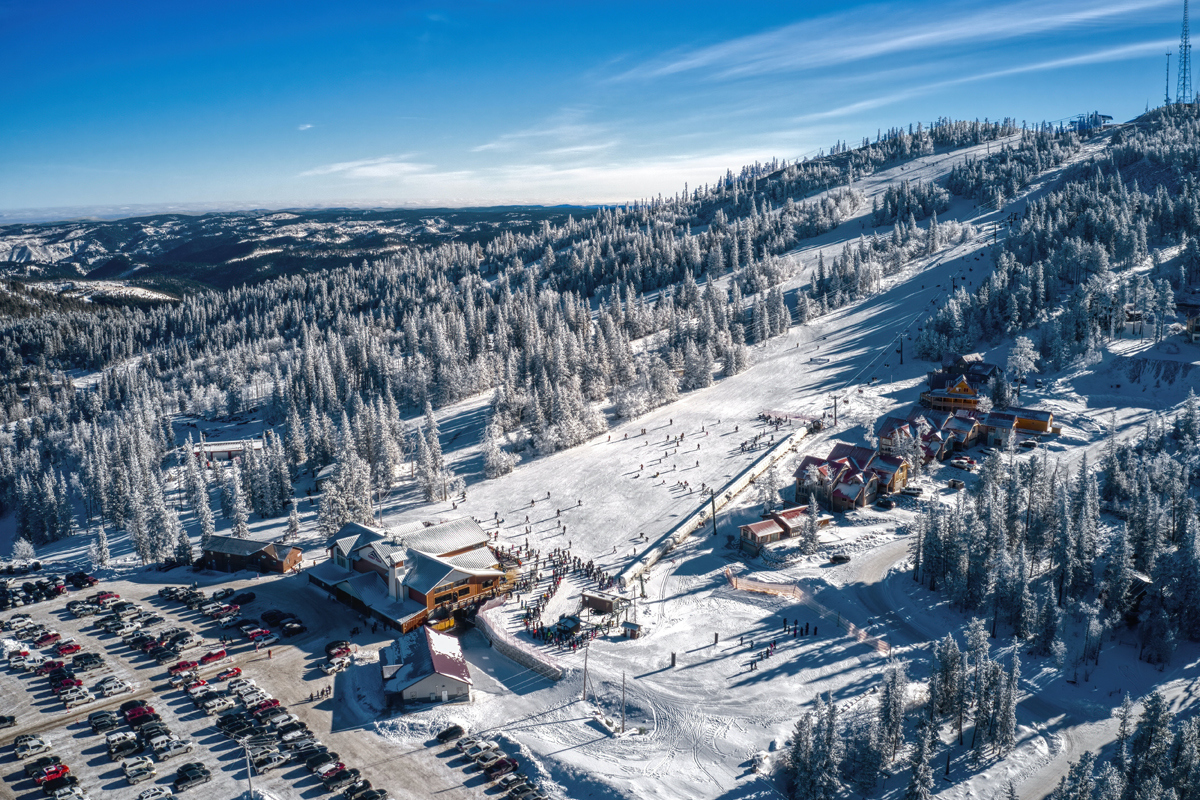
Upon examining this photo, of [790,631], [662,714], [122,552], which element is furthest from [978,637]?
[122,552]

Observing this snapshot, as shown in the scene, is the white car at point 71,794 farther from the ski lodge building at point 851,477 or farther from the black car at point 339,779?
the ski lodge building at point 851,477

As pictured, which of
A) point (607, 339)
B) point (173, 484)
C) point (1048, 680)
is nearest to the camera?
point (1048, 680)

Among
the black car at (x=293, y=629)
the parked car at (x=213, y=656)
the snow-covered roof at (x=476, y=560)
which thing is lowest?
the black car at (x=293, y=629)

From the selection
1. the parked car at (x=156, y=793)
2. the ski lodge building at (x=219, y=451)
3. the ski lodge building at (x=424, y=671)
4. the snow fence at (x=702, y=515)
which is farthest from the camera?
the ski lodge building at (x=219, y=451)

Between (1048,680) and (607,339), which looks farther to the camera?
(607,339)

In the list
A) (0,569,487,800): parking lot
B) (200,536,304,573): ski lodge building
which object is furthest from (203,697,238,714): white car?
(200,536,304,573): ski lodge building

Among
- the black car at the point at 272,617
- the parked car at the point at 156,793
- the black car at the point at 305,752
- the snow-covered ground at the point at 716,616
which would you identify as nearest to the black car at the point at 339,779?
the black car at the point at 305,752

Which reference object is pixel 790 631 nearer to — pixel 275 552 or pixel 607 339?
pixel 275 552
